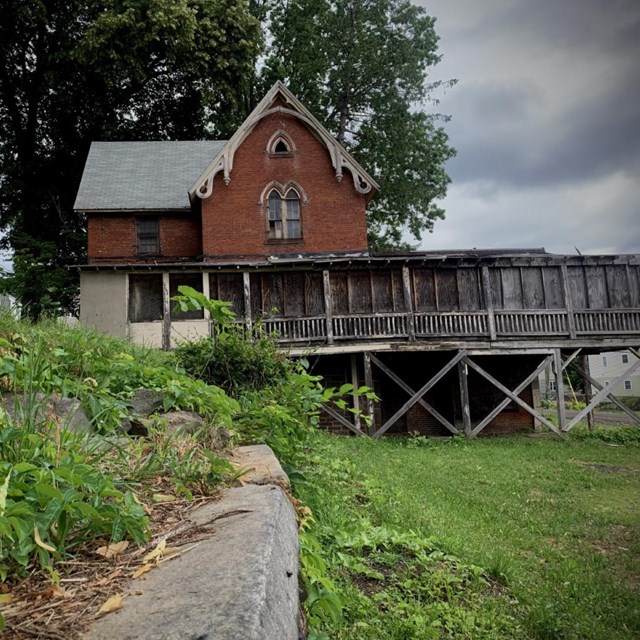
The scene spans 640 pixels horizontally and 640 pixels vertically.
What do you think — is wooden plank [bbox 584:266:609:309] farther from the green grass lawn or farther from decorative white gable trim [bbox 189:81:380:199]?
decorative white gable trim [bbox 189:81:380:199]

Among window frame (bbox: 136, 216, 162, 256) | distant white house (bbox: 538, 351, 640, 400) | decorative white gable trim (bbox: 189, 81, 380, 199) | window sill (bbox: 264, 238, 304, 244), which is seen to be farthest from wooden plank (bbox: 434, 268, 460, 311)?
distant white house (bbox: 538, 351, 640, 400)

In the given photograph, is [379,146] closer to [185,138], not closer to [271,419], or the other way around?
[185,138]

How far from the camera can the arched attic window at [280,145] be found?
825 inches

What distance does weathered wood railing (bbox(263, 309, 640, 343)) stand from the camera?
1762 cm

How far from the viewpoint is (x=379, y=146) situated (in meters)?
32.4

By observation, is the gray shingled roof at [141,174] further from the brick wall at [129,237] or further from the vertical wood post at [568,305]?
the vertical wood post at [568,305]

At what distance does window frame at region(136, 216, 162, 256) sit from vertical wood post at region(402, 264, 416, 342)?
1025 centimetres

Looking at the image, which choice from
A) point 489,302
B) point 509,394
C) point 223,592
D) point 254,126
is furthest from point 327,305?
point 223,592

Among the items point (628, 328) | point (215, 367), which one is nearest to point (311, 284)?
point (628, 328)

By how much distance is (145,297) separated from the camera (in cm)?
1938

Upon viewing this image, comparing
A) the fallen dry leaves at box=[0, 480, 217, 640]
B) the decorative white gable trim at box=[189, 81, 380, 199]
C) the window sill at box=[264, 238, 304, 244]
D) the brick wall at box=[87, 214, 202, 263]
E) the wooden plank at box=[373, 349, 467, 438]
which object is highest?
the decorative white gable trim at box=[189, 81, 380, 199]

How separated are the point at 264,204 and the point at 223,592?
2008 cm

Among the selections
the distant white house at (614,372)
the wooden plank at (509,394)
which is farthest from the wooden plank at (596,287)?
the distant white house at (614,372)

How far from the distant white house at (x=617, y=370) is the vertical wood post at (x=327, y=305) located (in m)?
49.1
